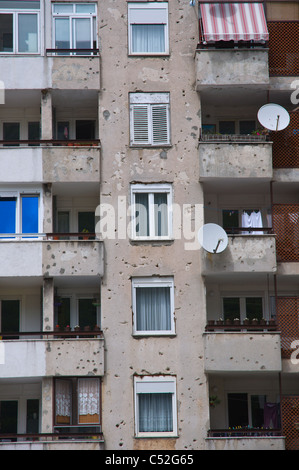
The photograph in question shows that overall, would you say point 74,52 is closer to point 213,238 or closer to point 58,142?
point 58,142

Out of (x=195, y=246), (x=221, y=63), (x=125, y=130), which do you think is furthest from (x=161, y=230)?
(x=221, y=63)

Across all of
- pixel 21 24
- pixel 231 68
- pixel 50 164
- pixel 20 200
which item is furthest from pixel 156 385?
pixel 21 24

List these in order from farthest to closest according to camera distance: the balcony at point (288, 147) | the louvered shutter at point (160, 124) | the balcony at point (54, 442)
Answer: the balcony at point (288, 147) → the louvered shutter at point (160, 124) → the balcony at point (54, 442)

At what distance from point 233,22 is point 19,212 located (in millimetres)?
12038

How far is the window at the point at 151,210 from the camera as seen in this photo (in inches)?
1585

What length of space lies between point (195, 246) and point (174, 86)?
681 cm

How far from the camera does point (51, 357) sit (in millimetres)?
38219

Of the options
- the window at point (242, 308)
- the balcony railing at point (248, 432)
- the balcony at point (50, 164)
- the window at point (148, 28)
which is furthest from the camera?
the window at point (148, 28)

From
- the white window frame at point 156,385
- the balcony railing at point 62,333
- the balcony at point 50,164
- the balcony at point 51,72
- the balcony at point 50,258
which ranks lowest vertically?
the white window frame at point 156,385

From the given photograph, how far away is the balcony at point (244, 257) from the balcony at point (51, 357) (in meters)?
5.46

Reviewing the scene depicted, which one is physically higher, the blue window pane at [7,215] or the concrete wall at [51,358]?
the blue window pane at [7,215]

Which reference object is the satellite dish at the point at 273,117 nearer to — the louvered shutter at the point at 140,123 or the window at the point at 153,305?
the louvered shutter at the point at 140,123

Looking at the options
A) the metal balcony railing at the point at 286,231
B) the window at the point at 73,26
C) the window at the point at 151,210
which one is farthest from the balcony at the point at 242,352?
the window at the point at 73,26
